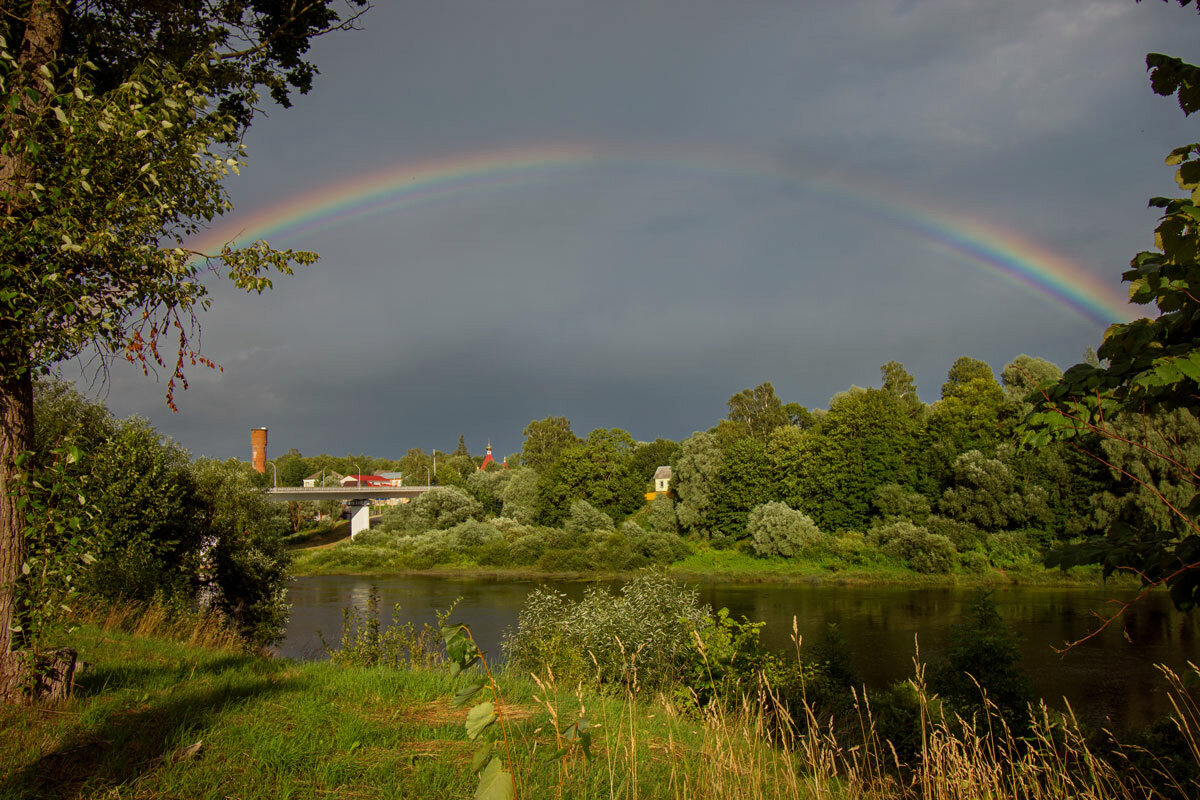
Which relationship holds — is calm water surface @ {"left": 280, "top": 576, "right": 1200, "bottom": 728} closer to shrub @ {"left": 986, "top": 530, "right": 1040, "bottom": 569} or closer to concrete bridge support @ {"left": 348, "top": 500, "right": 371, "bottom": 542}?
shrub @ {"left": 986, "top": 530, "right": 1040, "bottom": 569}

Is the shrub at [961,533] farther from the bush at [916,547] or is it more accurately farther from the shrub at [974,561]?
the bush at [916,547]

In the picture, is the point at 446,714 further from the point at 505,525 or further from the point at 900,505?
the point at 505,525

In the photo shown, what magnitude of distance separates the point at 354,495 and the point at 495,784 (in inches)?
2494

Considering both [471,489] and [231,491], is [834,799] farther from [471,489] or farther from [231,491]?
[471,489]

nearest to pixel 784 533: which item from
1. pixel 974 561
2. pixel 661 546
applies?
pixel 661 546

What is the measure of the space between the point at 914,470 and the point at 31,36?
4702cm

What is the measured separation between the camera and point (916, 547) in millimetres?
37750

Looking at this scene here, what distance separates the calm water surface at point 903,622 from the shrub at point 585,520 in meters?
9.05

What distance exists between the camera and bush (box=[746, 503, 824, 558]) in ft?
134

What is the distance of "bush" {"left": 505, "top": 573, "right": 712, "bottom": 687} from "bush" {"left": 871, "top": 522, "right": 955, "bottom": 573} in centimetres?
2666

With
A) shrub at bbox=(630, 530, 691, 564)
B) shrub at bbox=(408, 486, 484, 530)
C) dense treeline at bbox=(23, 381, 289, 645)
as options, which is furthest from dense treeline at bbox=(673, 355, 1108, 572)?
dense treeline at bbox=(23, 381, 289, 645)

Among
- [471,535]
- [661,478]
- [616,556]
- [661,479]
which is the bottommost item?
[616,556]

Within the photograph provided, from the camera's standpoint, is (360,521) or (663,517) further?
(360,521)

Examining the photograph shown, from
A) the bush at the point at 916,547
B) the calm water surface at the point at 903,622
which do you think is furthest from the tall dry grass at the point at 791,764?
the bush at the point at 916,547
